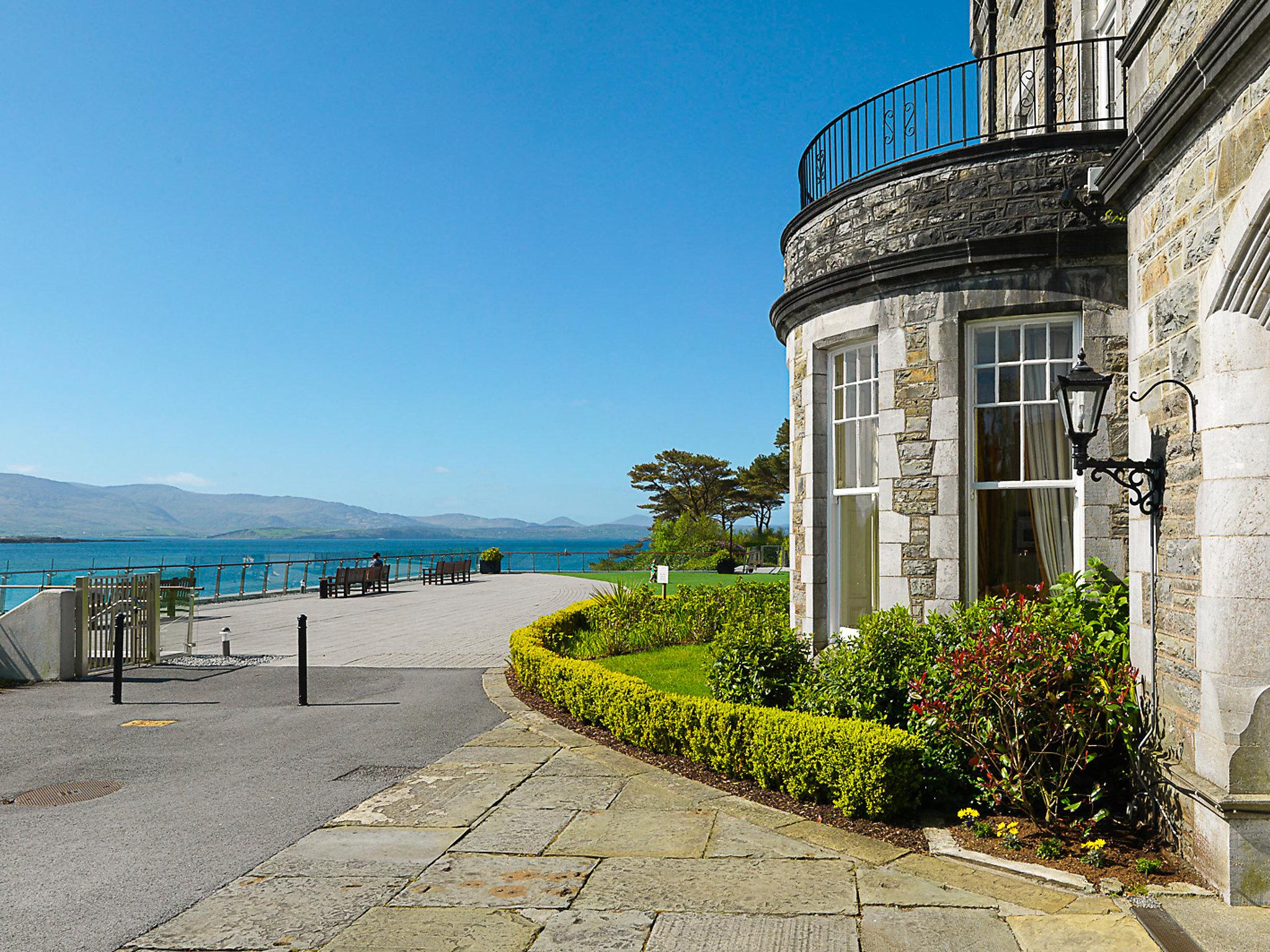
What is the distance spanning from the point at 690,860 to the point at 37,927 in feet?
11.4

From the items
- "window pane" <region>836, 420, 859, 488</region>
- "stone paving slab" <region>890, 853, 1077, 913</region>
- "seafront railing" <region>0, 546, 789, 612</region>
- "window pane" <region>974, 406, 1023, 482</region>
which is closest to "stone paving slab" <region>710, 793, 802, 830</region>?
"stone paving slab" <region>890, 853, 1077, 913</region>

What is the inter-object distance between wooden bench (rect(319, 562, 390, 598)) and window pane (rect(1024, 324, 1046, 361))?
79.0 feet

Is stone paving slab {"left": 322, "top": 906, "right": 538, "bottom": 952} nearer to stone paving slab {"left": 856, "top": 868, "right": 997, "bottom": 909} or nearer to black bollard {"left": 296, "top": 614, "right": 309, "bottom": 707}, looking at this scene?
stone paving slab {"left": 856, "top": 868, "right": 997, "bottom": 909}

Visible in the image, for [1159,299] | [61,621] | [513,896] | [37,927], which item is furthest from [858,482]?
[61,621]

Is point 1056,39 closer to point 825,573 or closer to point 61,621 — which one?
point 825,573

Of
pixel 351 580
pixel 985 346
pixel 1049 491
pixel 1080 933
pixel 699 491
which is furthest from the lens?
pixel 699 491

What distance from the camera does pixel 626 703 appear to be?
8.69 meters

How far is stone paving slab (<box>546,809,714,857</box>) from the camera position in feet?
19.1

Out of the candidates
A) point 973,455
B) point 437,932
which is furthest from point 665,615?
point 437,932

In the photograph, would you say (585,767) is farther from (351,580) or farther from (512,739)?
(351,580)

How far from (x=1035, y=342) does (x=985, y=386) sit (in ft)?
1.85

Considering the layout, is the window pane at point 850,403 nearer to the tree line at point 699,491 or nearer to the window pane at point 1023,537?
the window pane at point 1023,537

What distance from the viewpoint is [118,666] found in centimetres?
1139

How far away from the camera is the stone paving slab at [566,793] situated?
22.4 feet
